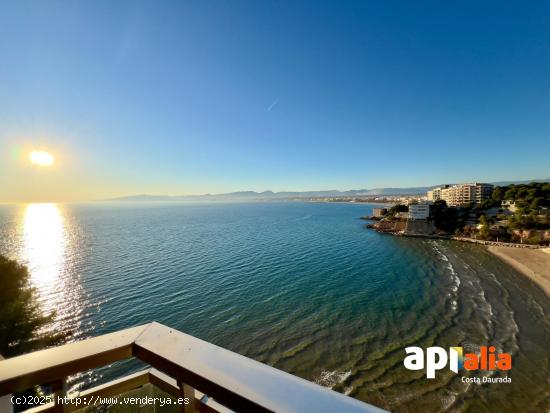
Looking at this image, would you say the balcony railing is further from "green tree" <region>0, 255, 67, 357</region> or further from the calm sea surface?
"green tree" <region>0, 255, 67, 357</region>

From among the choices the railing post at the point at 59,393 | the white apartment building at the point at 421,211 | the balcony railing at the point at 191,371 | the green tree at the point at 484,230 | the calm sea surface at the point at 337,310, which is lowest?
the calm sea surface at the point at 337,310

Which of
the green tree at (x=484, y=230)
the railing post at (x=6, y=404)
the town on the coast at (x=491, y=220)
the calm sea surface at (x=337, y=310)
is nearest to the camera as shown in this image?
the railing post at (x=6, y=404)

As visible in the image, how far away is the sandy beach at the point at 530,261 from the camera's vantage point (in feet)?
75.1

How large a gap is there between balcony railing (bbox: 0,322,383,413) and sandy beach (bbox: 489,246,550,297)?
29.0 meters

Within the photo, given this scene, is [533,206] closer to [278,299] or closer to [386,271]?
[386,271]

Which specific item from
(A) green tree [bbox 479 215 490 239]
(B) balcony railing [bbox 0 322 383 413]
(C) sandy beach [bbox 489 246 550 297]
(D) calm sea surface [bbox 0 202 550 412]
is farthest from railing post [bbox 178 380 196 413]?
(A) green tree [bbox 479 215 490 239]

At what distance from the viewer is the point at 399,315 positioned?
53.1 feet

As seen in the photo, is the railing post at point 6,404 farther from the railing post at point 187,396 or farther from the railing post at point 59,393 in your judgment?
the railing post at point 187,396

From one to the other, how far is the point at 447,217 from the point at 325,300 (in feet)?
163

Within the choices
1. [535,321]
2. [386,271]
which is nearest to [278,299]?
[386,271]

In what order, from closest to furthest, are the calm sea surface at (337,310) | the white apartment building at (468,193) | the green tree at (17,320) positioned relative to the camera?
the calm sea surface at (337,310) < the green tree at (17,320) < the white apartment building at (468,193)

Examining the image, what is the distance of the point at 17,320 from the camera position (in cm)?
1441

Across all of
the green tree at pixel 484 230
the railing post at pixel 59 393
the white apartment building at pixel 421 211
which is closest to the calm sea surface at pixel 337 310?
the railing post at pixel 59 393

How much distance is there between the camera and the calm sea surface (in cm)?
1089
